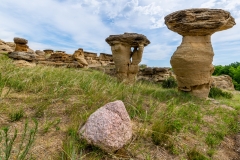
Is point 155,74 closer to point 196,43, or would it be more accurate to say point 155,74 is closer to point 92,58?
point 196,43

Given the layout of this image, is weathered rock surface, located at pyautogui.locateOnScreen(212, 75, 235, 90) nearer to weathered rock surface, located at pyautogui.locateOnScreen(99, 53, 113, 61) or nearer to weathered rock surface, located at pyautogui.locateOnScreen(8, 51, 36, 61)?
weathered rock surface, located at pyautogui.locateOnScreen(99, 53, 113, 61)

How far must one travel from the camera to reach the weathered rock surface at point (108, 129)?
1903 millimetres

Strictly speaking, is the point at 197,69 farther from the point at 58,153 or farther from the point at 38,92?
the point at 58,153

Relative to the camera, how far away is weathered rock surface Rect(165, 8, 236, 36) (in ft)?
21.3

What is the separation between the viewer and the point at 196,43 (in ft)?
23.2

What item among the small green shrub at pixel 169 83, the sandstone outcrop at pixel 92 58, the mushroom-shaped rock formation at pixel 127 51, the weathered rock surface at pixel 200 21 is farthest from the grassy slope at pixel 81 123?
the sandstone outcrop at pixel 92 58

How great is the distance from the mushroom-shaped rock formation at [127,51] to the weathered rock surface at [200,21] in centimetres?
327

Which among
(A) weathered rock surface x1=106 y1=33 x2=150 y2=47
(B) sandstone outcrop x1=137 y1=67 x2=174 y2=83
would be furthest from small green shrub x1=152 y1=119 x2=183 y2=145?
(B) sandstone outcrop x1=137 y1=67 x2=174 y2=83

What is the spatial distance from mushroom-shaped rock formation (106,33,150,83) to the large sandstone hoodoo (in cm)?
299

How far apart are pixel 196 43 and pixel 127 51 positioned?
432 centimetres

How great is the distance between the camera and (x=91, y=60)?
1948 centimetres

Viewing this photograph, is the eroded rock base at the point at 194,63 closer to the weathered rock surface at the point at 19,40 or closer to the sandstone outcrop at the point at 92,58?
the weathered rock surface at the point at 19,40

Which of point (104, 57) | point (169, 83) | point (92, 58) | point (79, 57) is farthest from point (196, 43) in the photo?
point (104, 57)

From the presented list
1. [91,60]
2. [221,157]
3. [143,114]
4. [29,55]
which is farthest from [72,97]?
[91,60]
